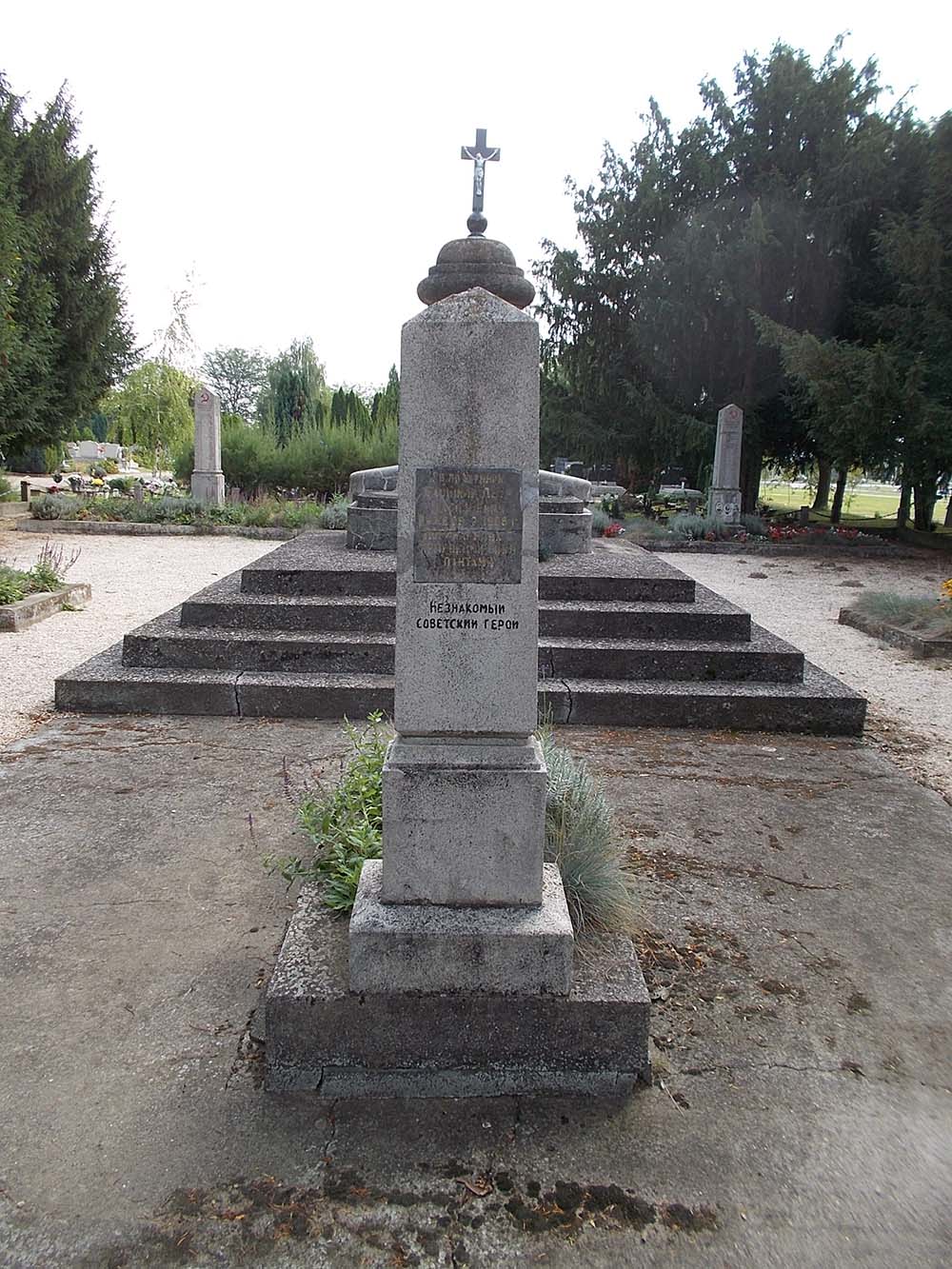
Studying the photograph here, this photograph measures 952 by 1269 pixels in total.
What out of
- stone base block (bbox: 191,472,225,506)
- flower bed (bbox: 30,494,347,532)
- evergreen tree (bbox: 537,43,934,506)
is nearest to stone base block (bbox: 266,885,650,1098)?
flower bed (bbox: 30,494,347,532)

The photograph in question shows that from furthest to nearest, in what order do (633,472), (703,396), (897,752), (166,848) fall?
(633,472)
(703,396)
(897,752)
(166,848)

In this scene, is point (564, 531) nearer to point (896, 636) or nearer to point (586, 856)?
point (896, 636)

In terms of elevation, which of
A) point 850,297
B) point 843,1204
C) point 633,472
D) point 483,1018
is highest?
point 850,297

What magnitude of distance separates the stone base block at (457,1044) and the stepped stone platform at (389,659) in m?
2.76

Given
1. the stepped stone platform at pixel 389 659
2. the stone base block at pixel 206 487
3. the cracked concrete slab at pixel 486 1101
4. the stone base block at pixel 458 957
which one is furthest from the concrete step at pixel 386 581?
the stone base block at pixel 206 487

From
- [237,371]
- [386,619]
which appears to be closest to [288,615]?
[386,619]

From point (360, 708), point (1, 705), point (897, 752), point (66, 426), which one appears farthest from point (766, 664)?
point (66, 426)

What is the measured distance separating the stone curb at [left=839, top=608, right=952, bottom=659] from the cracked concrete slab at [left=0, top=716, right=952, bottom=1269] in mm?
4794

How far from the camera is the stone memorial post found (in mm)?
2508

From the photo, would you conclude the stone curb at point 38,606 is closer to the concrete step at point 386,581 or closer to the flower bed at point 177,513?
the concrete step at point 386,581

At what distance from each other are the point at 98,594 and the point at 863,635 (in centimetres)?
840

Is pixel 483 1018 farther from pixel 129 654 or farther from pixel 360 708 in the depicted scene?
pixel 129 654

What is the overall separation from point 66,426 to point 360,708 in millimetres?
15220

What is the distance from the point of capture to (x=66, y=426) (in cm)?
1833
